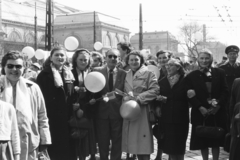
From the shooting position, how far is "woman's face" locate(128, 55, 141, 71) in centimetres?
534

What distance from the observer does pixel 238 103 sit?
12.9 feet

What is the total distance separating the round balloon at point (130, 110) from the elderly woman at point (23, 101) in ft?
5.02

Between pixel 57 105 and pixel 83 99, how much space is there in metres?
0.62

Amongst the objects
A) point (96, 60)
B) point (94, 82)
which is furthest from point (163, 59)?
point (94, 82)

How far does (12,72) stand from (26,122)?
61 centimetres

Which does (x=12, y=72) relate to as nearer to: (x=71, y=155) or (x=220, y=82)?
(x=71, y=155)

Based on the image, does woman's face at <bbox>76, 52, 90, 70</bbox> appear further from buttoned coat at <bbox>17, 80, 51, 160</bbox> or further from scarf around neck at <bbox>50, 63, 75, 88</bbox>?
buttoned coat at <bbox>17, 80, 51, 160</bbox>

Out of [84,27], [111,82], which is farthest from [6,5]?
[111,82]

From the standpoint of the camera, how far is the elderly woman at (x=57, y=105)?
485 centimetres

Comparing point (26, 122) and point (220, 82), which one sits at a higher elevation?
point (220, 82)

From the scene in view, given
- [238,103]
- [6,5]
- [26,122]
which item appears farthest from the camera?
[6,5]

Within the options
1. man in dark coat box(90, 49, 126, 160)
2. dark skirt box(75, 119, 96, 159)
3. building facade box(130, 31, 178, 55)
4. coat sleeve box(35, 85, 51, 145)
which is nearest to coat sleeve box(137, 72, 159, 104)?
man in dark coat box(90, 49, 126, 160)

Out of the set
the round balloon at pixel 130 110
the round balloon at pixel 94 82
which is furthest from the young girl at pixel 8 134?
the round balloon at pixel 130 110

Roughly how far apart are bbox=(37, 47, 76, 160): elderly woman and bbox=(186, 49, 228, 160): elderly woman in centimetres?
216
